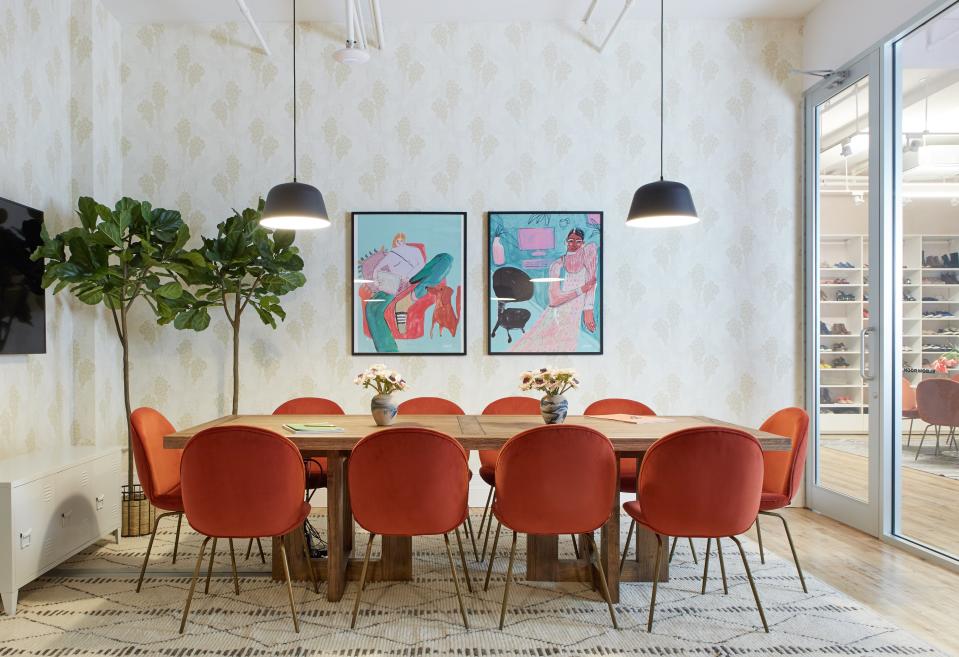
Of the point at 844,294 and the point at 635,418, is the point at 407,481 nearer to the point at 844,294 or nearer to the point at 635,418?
the point at 635,418

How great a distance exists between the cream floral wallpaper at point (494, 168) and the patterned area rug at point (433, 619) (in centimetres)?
177

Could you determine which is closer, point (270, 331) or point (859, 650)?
point (859, 650)

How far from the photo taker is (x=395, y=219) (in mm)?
5047

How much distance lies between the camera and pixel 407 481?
2.72 m

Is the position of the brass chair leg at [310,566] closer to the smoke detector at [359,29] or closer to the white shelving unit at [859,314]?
the smoke detector at [359,29]

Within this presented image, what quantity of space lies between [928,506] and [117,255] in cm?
516

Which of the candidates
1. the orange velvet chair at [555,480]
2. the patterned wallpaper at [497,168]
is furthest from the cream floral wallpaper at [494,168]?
the orange velvet chair at [555,480]

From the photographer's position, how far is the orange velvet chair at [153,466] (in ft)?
10.3

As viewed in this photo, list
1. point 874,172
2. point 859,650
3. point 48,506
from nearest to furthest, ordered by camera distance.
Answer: point 859,650 < point 48,506 < point 874,172

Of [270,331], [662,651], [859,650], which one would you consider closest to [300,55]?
[270,331]

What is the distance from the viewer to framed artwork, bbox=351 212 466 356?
16.5 feet

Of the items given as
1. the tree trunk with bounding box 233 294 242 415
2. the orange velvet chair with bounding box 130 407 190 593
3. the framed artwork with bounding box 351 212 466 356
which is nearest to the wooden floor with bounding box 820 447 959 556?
the framed artwork with bounding box 351 212 466 356

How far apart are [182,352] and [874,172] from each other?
198 inches

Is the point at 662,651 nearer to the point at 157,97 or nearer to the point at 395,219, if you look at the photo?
the point at 395,219
